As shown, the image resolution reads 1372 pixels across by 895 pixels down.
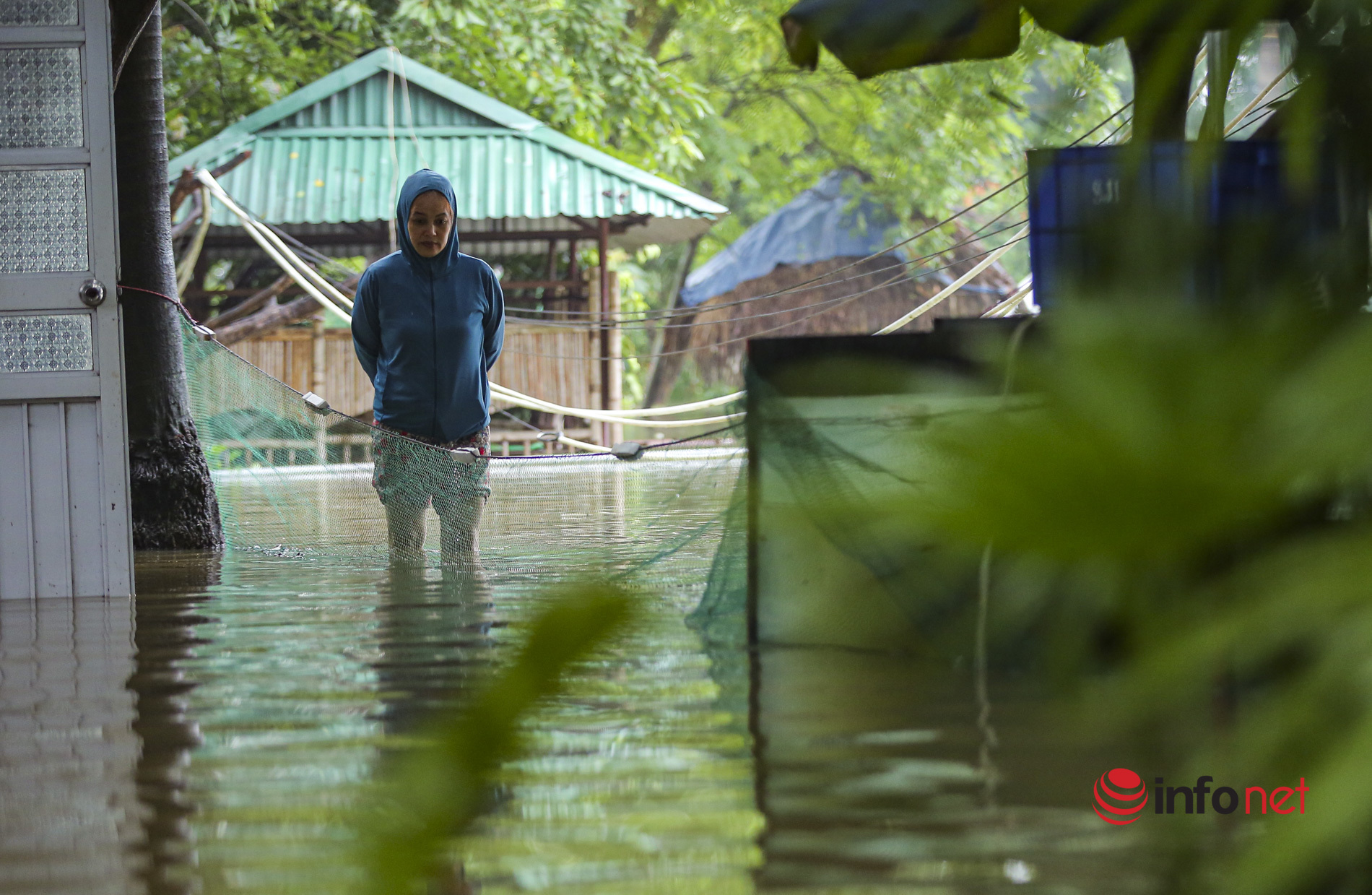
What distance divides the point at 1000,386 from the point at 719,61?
18452 millimetres

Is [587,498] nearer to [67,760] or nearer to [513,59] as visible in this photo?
[67,760]

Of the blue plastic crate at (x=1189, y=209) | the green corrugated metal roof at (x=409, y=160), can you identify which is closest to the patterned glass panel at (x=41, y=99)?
the blue plastic crate at (x=1189, y=209)

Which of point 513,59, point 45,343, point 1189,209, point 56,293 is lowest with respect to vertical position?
point 1189,209

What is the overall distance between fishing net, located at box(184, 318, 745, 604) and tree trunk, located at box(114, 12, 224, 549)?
12cm

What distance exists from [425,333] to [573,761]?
2.68 m

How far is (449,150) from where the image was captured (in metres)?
11.9

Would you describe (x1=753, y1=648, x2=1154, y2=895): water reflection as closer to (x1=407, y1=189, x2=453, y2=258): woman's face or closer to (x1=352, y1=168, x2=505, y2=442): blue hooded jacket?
(x1=352, y1=168, x2=505, y2=442): blue hooded jacket

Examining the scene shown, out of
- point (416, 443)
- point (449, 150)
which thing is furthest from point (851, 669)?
point (449, 150)

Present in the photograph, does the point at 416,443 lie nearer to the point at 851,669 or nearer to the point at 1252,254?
the point at 851,669

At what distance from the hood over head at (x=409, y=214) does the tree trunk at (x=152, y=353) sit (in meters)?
1.40

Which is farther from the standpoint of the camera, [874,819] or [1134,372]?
[874,819]

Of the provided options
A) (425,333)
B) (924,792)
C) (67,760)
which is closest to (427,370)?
(425,333)

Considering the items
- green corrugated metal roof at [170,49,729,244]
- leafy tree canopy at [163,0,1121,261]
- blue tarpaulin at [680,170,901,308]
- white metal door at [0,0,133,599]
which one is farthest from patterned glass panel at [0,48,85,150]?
blue tarpaulin at [680,170,901,308]

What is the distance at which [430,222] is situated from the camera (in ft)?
14.2
